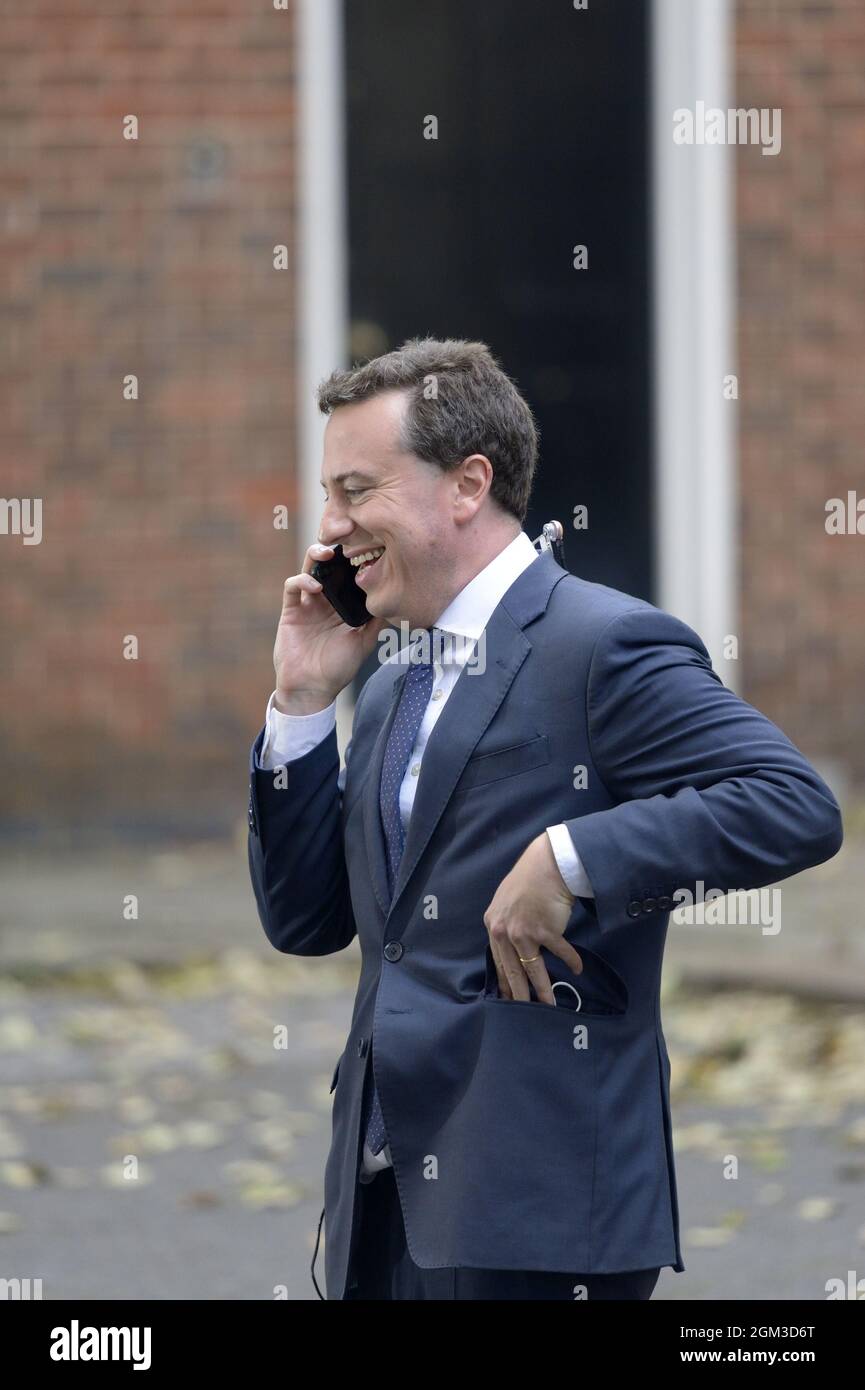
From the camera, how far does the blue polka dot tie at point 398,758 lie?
9.22ft

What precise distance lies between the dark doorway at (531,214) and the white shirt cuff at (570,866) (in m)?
7.21


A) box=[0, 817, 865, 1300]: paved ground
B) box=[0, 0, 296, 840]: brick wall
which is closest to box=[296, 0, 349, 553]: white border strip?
box=[0, 0, 296, 840]: brick wall

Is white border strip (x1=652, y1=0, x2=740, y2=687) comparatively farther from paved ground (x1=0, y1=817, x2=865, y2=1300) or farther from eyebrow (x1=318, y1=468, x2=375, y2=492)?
eyebrow (x1=318, y1=468, x2=375, y2=492)

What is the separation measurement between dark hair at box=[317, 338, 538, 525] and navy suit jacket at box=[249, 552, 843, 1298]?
189mm

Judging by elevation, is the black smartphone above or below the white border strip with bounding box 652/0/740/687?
below

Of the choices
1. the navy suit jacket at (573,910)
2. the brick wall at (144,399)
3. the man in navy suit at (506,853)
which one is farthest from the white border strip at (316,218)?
the navy suit jacket at (573,910)

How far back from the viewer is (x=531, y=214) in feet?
31.7

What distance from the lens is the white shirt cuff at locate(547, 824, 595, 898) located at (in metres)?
2.56

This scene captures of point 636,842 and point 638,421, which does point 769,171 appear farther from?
point 636,842

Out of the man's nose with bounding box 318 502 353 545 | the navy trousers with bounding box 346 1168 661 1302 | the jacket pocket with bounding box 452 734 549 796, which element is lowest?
the navy trousers with bounding box 346 1168 661 1302

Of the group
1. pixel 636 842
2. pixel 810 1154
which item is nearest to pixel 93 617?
pixel 810 1154

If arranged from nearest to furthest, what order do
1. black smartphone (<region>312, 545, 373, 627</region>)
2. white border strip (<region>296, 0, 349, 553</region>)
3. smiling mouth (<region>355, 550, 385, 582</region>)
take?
smiling mouth (<region>355, 550, 385, 582</region>), black smartphone (<region>312, 545, 373, 627</region>), white border strip (<region>296, 0, 349, 553</region>)

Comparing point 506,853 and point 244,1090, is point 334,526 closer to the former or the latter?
point 506,853
